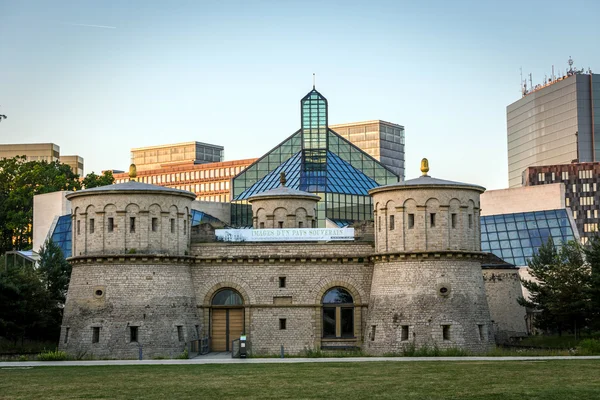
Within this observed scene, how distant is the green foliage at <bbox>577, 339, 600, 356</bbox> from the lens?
141 ft

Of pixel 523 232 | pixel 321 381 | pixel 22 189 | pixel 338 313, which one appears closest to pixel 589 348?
pixel 338 313

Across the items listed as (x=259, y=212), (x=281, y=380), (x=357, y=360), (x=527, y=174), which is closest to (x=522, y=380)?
(x=281, y=380)

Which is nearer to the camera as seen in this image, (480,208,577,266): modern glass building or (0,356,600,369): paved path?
(0,356,600,369): paved path

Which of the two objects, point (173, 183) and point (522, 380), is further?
point (173, 183)

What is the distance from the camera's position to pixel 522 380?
31.2m

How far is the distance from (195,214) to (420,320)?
37.2 m

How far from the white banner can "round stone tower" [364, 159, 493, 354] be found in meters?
2.56

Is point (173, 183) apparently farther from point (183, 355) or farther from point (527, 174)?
point (183, 355)

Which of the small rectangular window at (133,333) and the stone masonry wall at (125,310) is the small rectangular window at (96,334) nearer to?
the stone masonry wall at (125,310)

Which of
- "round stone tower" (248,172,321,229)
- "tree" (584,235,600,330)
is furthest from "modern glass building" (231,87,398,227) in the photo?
"tree" (584,235,600,330)

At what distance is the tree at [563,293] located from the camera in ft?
170

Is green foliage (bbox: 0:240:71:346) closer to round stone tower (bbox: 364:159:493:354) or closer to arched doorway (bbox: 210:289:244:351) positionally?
arched doorway (bbox: 210:289:244:351)

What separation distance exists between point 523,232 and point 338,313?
28.1m

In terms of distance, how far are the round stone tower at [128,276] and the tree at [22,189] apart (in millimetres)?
44372
